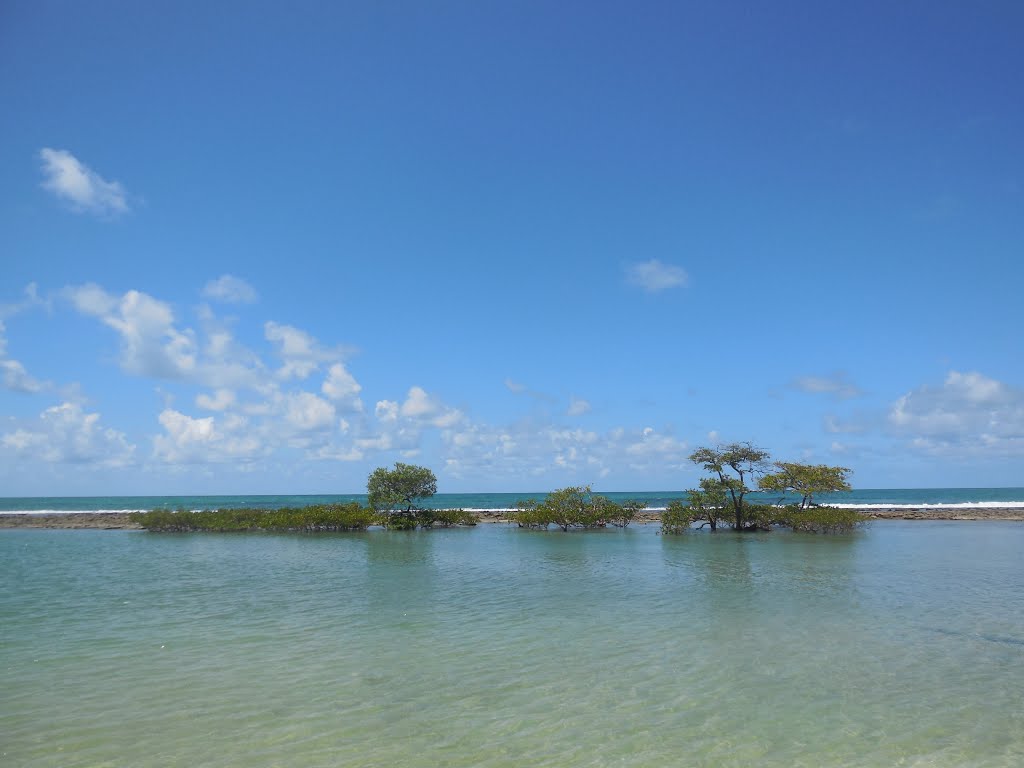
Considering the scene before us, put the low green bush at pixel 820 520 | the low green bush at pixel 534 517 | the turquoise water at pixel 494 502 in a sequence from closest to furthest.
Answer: the low green bush at pixel 820 520 → the low green bush at pixel 534 517 → the turquoise water at pixel 494 502

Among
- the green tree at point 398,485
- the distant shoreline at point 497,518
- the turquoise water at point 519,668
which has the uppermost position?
the green tree at point 398,485

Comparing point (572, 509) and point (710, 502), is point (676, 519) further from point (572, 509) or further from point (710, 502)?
point (572, 509)

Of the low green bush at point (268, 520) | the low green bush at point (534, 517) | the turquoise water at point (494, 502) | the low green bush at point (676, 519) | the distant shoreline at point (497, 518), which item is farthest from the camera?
the turquoise water at point (494, 502)

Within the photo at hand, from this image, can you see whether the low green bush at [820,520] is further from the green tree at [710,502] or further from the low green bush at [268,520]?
the low green bush at [268,520]

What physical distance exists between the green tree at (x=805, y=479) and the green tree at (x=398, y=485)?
28.1m

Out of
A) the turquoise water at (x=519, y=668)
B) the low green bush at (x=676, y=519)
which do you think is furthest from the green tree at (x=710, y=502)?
the turquoise water at (x=519, y=668)

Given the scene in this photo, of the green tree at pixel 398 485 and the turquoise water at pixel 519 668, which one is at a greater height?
the green tree at pixel 398 485

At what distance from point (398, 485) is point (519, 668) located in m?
44.7

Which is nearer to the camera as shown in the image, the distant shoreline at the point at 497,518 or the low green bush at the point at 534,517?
the low green bush at the point at 534,517

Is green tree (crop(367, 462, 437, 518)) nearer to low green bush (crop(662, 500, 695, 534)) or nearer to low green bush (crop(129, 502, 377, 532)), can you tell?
low green bush (crop(129, 502, 377, 532))

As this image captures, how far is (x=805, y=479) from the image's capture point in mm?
48938

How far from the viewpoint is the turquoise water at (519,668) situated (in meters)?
9.25

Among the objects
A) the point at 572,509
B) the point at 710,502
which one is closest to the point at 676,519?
the point at 710,502

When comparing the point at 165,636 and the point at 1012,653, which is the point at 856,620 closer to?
the point at 1012,653
